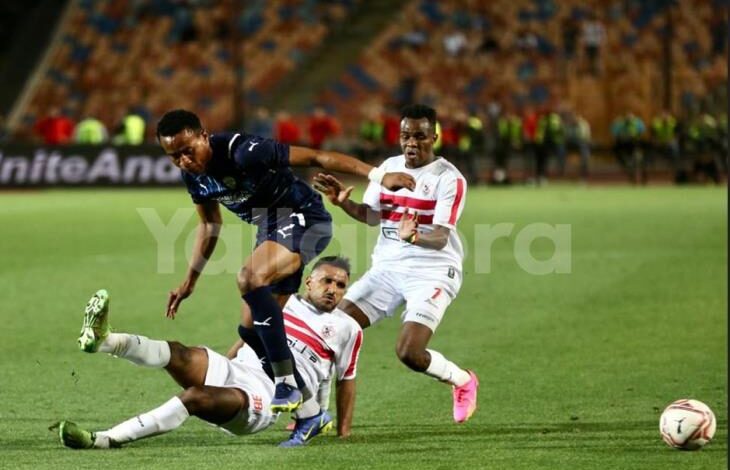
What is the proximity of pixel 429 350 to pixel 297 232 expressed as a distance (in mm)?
1132

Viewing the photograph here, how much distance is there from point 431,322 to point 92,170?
918 inches

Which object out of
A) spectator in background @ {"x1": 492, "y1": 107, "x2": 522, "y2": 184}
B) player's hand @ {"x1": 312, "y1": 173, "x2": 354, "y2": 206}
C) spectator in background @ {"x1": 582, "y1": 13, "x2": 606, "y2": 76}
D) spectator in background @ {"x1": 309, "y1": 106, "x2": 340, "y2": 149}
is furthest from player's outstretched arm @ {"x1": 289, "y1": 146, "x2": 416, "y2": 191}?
spectator in background @ {"x1": 582, "y1": 13, "x2": 606, "y2": 76}

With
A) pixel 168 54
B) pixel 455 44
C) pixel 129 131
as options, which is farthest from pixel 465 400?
pixel 168 54

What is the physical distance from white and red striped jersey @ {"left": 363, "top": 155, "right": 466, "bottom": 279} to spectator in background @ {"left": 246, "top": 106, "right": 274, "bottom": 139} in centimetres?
2537

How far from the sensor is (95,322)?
672 cm

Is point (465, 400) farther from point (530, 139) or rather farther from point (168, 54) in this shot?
point (168, 54)

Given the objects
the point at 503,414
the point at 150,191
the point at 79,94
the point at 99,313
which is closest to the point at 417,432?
the point at 503,414

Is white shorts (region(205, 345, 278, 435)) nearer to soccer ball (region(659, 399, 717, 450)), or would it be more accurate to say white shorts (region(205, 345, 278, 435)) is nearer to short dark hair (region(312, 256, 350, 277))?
short dark hair (region(312, 256, 350, 277))

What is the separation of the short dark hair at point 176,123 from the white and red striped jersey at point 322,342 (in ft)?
3.94

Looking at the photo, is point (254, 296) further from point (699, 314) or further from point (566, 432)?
point (699, 314)

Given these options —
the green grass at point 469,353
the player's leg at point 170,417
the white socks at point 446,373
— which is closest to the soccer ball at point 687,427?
the green grass at point 469,353

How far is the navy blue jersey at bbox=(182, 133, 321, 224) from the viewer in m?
7.42

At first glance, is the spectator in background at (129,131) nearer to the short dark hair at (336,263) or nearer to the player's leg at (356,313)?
the player's leg at (356,313)

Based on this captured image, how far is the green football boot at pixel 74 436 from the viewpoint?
6.88 metres
